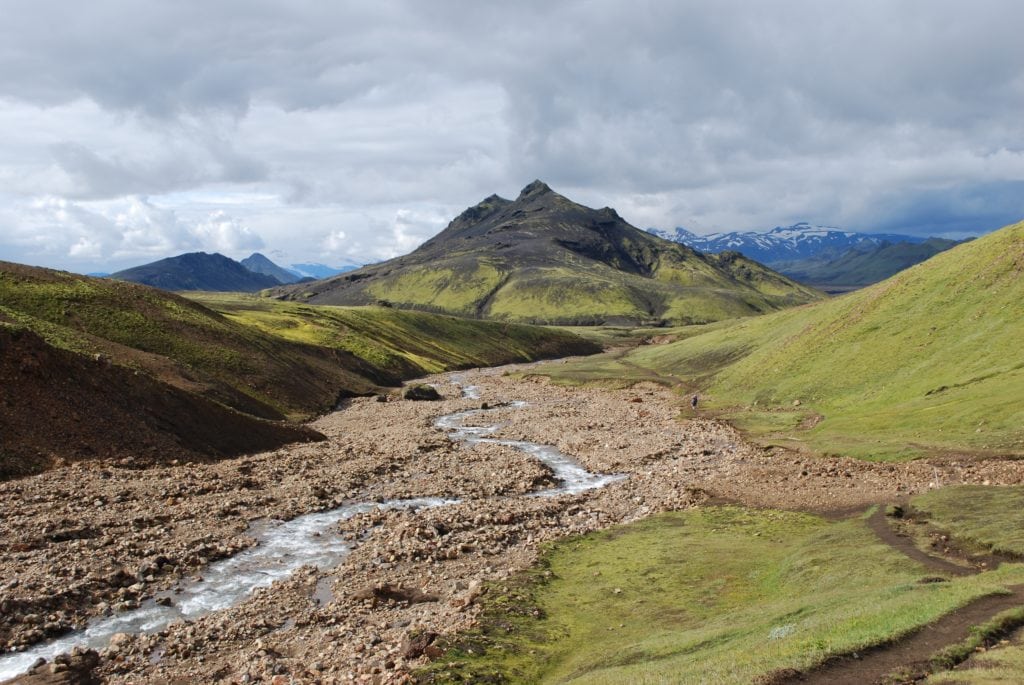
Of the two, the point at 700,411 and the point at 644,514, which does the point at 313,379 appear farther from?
the point at 644,514

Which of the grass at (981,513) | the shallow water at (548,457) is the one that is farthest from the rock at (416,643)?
the shallow water at (548,457)

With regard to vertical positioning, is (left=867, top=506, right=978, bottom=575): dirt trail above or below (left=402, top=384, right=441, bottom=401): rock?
above

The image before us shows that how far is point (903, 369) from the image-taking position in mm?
78500

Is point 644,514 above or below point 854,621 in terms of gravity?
below

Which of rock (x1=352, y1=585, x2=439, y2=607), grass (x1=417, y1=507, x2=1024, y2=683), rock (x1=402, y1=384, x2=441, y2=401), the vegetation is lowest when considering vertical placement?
rock (x1=402, y1=384, x2=441, y2=401)

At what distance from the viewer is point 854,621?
21.4 m

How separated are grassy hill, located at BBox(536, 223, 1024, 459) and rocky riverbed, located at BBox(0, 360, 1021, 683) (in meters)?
6.78

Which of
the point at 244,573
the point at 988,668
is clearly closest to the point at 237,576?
the point at 244,573

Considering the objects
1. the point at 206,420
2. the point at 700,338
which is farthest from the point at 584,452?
the point at 700,338

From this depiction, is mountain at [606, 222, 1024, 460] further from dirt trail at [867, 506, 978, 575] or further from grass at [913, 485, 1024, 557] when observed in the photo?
dirt trail at [867, 506, 978, 575]

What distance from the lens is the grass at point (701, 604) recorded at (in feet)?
68.4

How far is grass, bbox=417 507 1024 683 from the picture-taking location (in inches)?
821

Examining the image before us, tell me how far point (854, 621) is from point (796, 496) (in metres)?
28.3

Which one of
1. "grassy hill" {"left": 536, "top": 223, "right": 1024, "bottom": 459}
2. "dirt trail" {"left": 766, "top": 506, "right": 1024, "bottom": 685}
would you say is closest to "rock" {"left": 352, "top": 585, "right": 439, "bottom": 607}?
"dirt trail" {"left": 766, "top": 506, "right": 1024, "bottom": 685}
